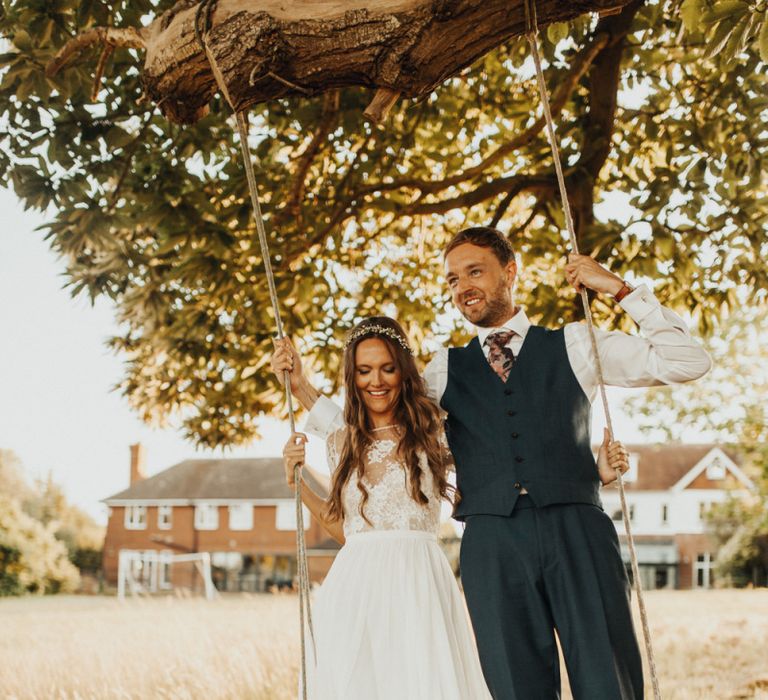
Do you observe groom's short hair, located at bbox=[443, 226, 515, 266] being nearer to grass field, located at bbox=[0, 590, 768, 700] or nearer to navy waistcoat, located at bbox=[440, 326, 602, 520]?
navy waistcoat, located at bbox=[440, 326, 602, 520]

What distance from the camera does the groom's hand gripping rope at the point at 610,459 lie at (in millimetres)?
2770

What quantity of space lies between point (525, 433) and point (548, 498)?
0.20 metres

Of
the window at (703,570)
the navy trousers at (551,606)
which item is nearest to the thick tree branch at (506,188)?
the navy trousers at (551,606)

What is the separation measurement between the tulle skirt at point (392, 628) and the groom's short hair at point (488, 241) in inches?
39.3

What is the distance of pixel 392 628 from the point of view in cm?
316

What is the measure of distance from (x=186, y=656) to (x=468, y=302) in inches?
227

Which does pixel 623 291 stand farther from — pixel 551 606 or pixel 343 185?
pixel 343 185

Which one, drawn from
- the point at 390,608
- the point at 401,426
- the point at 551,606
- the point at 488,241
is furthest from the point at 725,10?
the point at 390,608

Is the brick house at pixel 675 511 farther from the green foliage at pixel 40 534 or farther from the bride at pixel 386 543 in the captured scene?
the bride at pixel 386 543

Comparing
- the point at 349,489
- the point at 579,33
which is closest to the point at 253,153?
the point at 579,33

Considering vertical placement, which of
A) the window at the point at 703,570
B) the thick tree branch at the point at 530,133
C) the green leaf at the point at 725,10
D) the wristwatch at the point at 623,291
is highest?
the thick tree branch at the point at 530,133

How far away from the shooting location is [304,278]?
19.0ft

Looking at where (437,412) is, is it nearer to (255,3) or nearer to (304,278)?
(255,3)

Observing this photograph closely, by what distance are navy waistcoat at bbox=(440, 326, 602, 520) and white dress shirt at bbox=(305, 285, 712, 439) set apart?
0.04 meters
